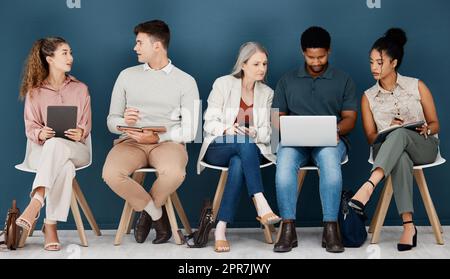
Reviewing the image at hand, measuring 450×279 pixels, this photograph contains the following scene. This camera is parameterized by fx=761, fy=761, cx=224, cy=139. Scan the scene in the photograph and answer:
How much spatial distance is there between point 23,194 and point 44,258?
1.03 metres

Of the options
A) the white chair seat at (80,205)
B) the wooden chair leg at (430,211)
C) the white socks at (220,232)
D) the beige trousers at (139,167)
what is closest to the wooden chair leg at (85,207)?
the white chair seat at (80,205)

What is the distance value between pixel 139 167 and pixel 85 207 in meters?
0.51

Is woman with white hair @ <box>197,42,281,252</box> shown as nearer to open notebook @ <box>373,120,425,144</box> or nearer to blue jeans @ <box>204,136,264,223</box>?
blue jeans @ <box>204,136,264,223</box>

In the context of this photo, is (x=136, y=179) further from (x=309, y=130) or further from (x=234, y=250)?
(x=309, y=130)

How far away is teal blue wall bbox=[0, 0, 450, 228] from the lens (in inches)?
207

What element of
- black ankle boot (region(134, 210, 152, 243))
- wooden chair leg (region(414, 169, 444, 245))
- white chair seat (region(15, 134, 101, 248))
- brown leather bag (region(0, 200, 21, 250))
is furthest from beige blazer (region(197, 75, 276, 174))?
brown leather bag (region(0, 200, 21, 250))

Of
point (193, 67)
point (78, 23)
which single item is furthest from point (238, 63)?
point (78, 23)

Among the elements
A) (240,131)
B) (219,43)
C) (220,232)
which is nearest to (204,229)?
(220,232)

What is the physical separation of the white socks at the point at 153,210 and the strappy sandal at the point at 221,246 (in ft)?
1.44

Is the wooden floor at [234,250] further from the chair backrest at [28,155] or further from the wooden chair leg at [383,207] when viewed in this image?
the chair backrest at [28,155]

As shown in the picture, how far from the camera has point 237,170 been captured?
4637 mm

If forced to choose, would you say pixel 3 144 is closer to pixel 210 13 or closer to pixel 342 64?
pixel 210 13

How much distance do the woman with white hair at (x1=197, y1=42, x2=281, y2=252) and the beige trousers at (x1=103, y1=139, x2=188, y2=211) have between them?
215 millimetres

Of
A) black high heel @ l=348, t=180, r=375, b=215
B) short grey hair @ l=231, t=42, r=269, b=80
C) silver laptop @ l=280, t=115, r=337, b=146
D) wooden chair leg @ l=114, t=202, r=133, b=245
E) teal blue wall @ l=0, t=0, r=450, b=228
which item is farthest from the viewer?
teal blue wall @ l=0, t=0, r=450, b=228
